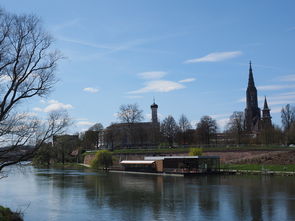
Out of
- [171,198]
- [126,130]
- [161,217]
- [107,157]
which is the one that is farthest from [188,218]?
[126,130]

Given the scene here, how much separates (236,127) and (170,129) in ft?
61.3

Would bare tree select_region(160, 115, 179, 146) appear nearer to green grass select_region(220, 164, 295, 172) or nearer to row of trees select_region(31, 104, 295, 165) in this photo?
row of trees select_region(31, 104, 295, 165)

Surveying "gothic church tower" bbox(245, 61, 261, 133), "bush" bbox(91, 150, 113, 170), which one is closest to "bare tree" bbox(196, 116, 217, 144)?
"bush" bbox(91, 150, 113, 170)

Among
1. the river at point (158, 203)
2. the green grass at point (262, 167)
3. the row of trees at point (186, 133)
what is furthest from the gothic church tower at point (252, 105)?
the river at point (158, 203)

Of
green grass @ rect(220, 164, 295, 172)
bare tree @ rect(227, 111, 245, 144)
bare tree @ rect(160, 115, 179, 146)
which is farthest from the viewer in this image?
bare tree @ rect(160, 115, 179, 146)

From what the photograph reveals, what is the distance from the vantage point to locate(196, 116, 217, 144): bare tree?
3760 inches

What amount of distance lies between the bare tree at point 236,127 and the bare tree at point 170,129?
47.4ft

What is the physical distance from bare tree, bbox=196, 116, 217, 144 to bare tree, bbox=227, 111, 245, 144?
15.4ft

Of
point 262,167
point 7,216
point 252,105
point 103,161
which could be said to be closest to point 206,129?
point 103,161

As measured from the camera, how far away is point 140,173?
68.2 m

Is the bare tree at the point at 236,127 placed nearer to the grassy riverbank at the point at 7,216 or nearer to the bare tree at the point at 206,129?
the bare tree at the point at 206,129

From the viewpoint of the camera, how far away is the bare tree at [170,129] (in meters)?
106

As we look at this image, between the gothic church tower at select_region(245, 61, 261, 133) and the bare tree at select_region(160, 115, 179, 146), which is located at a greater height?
the gothic church tower at select_region(245, 61, 261, 133)

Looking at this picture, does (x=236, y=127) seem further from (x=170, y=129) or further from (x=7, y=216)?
(x=7, y=216)
